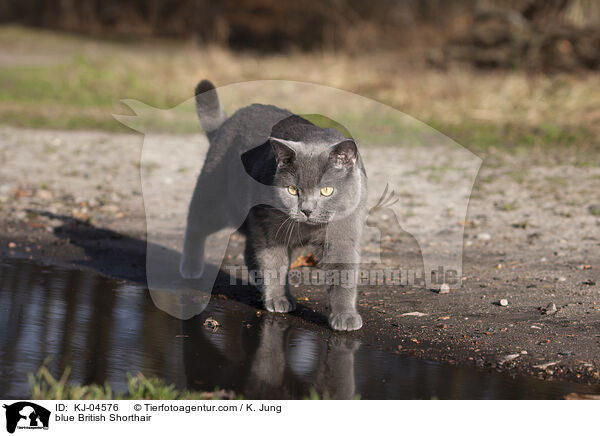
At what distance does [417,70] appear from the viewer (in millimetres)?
14719

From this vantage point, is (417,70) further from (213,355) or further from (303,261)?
(213,355)

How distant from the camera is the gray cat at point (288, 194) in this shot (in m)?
4.27

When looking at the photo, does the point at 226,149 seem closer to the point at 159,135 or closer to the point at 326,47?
the point at 159,135

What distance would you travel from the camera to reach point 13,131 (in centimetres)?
1040

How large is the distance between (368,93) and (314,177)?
9496 mm

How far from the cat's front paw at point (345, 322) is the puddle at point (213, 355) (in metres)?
0.06

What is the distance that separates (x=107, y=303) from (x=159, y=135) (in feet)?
20.1

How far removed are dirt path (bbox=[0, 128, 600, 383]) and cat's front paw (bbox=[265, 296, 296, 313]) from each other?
11 centimetres

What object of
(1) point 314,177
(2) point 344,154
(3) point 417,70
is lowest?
(1) point 314,177

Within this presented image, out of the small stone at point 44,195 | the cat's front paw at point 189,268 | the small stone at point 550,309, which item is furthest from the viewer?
the small stone at point 44,195
